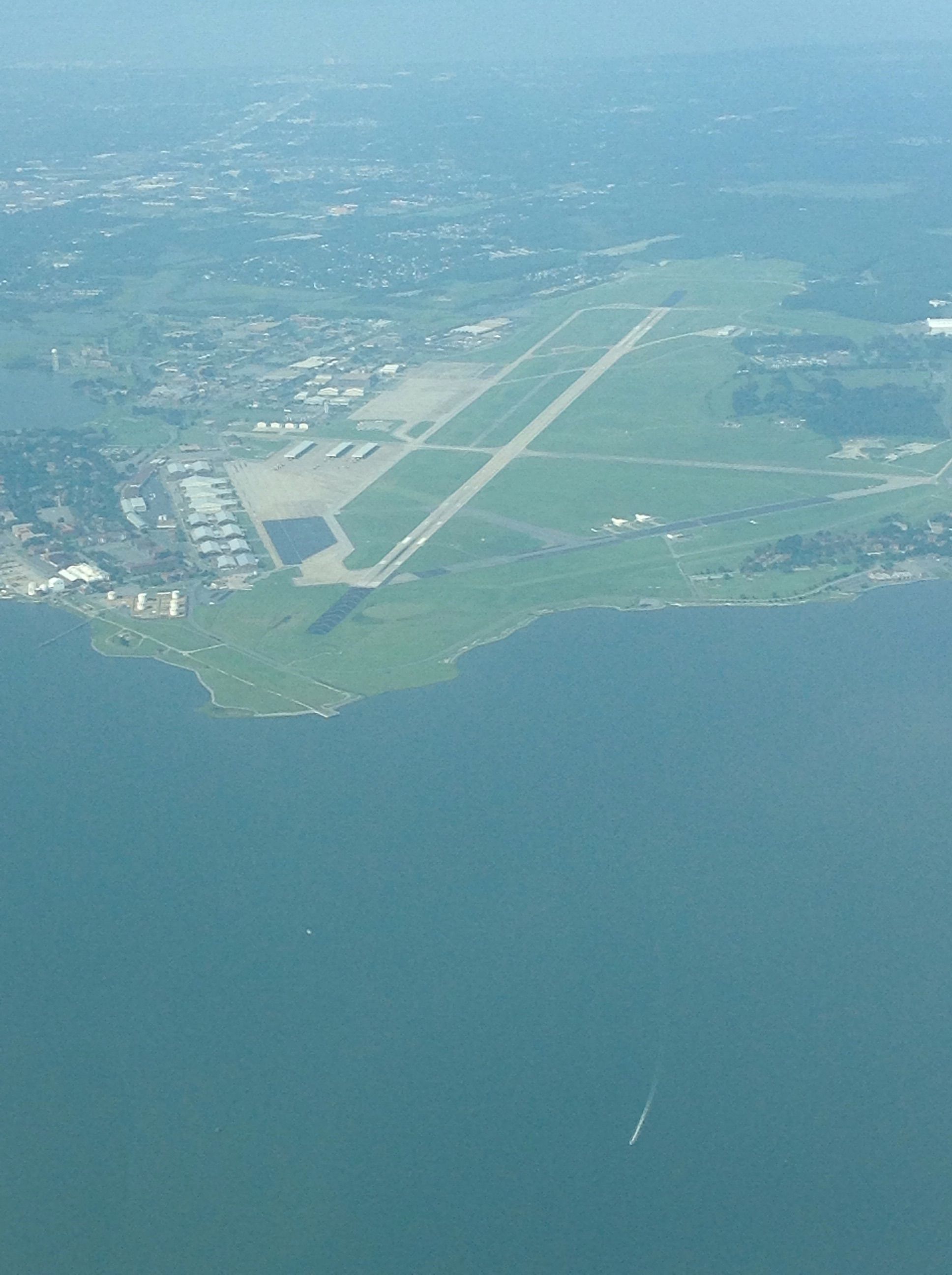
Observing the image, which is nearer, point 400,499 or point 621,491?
point 400,499

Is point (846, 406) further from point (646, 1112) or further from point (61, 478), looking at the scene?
point (646, 1112)

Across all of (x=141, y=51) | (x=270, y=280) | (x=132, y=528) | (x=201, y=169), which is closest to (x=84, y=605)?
(x=132, y=528)

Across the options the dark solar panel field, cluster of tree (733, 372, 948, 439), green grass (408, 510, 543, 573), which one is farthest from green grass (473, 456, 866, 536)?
cluster of tree (733, 372, 948, 439)

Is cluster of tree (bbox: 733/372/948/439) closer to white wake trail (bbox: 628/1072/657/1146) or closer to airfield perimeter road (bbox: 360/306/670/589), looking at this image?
airfield perimeter road (bbox: 360/306/670/589)

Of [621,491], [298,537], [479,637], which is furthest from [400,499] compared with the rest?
[479,637]

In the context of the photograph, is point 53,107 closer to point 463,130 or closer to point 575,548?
point 463,130

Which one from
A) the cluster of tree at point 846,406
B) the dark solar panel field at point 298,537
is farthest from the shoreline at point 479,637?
the cluster of tree at point 846,406

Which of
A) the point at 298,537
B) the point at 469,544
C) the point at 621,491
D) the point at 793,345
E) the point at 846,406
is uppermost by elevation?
the point at 298,537

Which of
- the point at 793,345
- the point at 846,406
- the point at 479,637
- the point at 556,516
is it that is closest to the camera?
the point at 479,637
